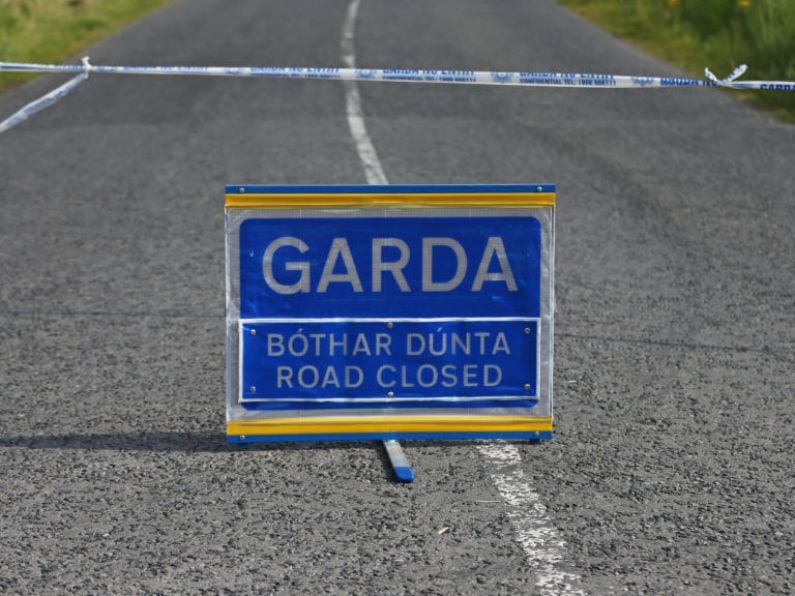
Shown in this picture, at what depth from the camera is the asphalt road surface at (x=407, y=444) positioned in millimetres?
4395

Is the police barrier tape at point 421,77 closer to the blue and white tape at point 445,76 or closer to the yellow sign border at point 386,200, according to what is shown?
the blue and white tape at point 445,76

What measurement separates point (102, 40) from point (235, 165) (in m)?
11.1

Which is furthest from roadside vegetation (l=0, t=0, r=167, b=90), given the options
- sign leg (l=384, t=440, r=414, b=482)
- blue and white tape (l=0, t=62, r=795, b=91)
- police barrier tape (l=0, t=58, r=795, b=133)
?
sign leg (l=384, t=440, r=414, b=482)

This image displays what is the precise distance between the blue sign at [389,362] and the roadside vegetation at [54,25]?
13353mm

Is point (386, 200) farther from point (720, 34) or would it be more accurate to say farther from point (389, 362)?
point (720, 34)

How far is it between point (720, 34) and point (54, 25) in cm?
1036

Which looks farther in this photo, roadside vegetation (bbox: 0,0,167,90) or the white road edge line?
roadside vegetation (bbox: 0,0,167,90)

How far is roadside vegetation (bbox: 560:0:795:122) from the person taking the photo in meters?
17.7

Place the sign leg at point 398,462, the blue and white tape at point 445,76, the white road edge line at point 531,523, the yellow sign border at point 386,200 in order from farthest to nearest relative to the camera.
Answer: the blue and white tape at point 445,76 < the yellow sign border at point 386,200 < the sign leg at point 398,462 < the white road edge line at point 531,523

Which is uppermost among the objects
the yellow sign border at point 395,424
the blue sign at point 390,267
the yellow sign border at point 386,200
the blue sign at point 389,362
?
the yellow sign border at point 386,200

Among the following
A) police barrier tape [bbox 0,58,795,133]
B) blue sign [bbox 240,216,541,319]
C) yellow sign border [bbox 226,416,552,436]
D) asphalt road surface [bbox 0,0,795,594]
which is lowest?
asphalt road surface [bbox 0,0,795,594]

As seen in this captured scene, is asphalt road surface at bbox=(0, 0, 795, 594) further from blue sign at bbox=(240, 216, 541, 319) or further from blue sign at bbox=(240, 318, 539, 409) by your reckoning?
blue sign at bbox=(240, 216, 541, 319)

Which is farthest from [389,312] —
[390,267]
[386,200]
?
[386,200]

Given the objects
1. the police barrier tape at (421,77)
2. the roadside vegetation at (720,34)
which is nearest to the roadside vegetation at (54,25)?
the roadside vegetation at (720,34)
